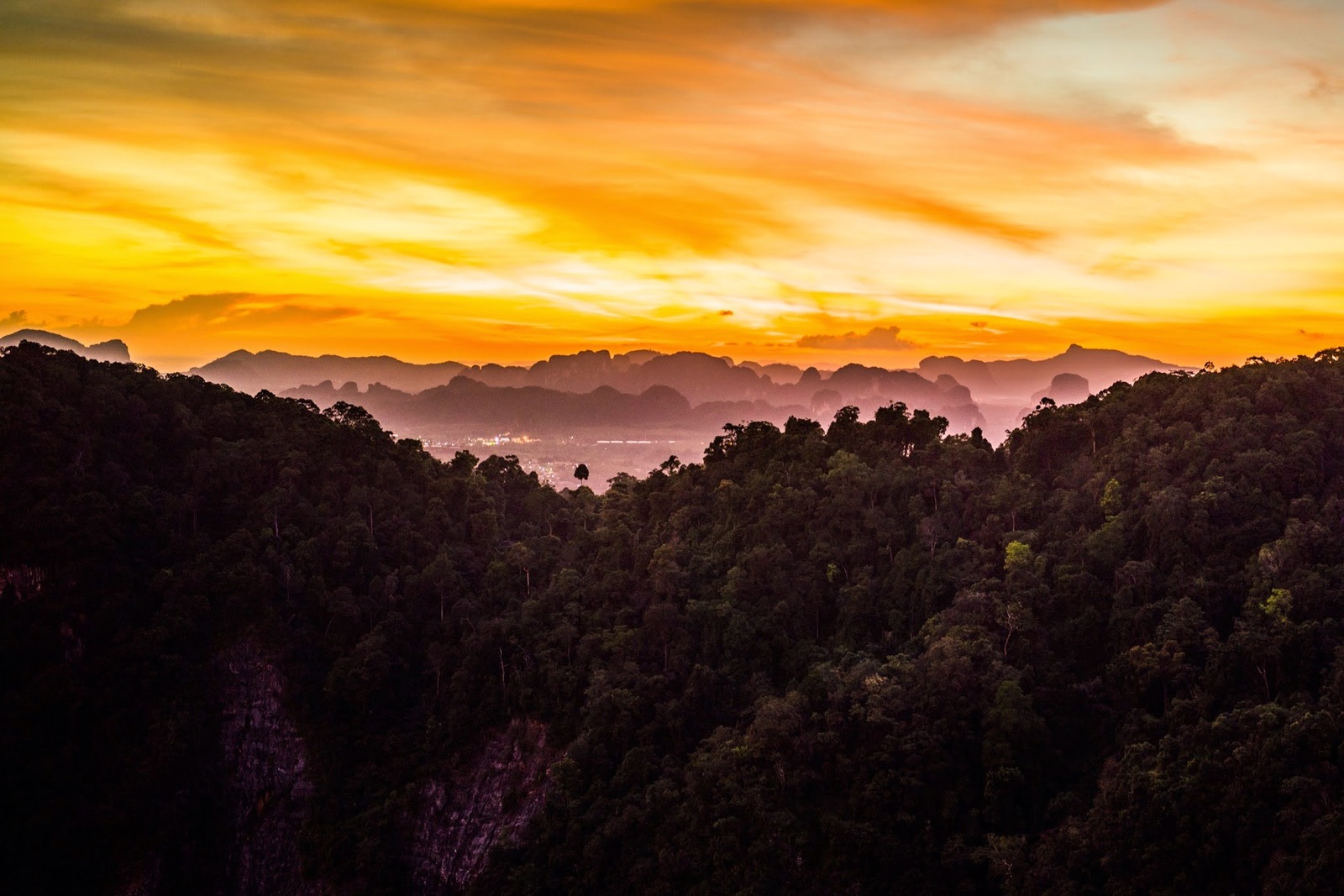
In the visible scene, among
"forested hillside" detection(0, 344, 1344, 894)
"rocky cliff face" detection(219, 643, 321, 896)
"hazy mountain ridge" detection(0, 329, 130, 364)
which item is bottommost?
"rocky cliff face" detection(219, 643, 321, 896)

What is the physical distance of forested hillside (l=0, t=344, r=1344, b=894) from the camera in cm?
1644

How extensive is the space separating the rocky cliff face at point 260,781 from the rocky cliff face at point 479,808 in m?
2.45

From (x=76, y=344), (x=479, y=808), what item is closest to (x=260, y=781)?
(x=479, y=808)

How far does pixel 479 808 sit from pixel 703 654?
595 cm

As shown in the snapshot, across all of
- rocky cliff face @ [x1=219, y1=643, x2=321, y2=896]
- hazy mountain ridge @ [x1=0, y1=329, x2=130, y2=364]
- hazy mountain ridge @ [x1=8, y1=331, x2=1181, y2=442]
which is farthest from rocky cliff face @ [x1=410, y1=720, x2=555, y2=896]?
hazy mountain ridge @ [x1=8, y1=331, x2=1181, y2=442]

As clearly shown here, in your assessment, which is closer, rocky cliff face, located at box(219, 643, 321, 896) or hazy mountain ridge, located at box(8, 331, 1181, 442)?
rocky cliff face, located at box(219, 643, 321, 896)

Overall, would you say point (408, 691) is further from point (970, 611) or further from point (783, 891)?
point (970, 611)

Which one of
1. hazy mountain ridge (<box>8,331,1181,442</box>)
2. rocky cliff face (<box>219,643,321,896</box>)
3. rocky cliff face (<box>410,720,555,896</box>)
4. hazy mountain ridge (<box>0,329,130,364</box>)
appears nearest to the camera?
rocky cliff face (<box>410,720,555,896</box>)

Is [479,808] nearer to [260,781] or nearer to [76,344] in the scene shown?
[260,781]

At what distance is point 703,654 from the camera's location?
72.6ft

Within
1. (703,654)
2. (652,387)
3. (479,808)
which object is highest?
(652,387)

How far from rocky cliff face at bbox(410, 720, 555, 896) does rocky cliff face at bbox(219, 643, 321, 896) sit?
8.05ft

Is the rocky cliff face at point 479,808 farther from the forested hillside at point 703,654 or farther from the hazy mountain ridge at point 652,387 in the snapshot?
the hazy mountain ridge at point 652,387

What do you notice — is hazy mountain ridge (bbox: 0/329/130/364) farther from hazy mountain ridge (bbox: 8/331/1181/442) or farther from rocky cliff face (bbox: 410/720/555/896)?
rocky cliff face (bbox: 410/720/555/896)
